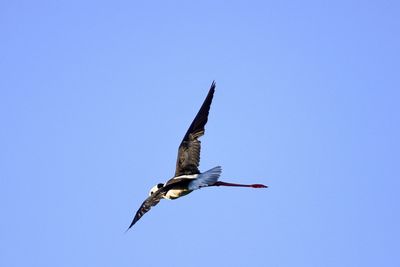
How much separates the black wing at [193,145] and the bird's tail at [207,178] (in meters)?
0.98

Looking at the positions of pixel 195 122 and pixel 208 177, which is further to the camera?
pixel 195 122

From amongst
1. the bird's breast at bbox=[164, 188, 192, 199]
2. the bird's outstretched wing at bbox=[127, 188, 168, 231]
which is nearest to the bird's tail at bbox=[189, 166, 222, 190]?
the bird's breast at bbox=[164, 188, 192, 199]

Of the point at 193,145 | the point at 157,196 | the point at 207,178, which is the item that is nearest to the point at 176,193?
the point at 157,196

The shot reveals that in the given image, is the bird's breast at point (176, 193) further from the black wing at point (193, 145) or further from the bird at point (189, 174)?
the black wing at point (193, 145)

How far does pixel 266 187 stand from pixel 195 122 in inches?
88.0

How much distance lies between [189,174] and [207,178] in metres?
1.25

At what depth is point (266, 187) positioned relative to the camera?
18203 millimetres

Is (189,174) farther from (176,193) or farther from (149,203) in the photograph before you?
(149,203)

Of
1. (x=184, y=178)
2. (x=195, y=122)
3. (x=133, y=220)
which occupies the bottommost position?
(x=133, y=220)

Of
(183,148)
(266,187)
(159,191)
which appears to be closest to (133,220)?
(159,191)

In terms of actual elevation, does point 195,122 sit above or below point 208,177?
above

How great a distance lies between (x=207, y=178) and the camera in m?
16.3

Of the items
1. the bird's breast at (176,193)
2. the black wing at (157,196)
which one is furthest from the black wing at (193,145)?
the bird's breast at (176,193)

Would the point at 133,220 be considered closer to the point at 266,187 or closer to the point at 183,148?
the point at 183,148
